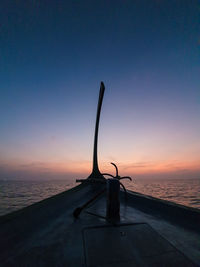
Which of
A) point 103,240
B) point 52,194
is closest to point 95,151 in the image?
point 103,240

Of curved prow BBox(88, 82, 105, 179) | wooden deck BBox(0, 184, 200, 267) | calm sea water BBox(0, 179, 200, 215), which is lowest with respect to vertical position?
calm sea water BBox(0, 179, 200, 215)

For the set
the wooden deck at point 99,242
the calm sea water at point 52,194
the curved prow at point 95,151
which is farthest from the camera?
the calm sea water at point 52,194

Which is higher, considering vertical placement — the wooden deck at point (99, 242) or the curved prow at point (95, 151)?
the curved prow at point (95, 151)

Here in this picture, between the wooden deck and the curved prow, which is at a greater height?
the curved prow

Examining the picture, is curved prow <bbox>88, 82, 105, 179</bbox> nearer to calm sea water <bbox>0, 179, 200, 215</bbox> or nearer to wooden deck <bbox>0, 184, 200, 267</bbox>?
wooden deck <bbox>0, 184, 200, 267</bbox>

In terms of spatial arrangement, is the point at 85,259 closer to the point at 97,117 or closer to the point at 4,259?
the point at 4,259

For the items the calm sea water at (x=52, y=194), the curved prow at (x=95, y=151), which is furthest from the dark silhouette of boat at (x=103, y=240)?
the calm sea water at (x=52, y=194)

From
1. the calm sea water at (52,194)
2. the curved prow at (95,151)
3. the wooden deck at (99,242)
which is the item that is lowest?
the calm sea water at (52,194)

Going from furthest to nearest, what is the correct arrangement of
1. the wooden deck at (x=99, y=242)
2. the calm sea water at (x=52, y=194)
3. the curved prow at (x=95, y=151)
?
the calm sea water at (x=52, y=194) → the curved prow at (x=95, y=151) → the wooden deck at (x=99, y=242)

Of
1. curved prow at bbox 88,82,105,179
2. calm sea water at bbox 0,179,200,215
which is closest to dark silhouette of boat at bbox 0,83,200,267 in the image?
curved prow at bbox 88,82,105,179

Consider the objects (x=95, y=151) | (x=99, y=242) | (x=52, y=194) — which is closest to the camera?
(x=99, y=242)

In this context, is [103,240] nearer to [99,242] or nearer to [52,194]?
[99,242]

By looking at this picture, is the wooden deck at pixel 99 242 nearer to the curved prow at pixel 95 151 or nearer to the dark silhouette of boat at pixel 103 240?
the dark silhouette of boat at pixel 103 240

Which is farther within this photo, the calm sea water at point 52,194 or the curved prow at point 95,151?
the calm sea water at point 52,194
